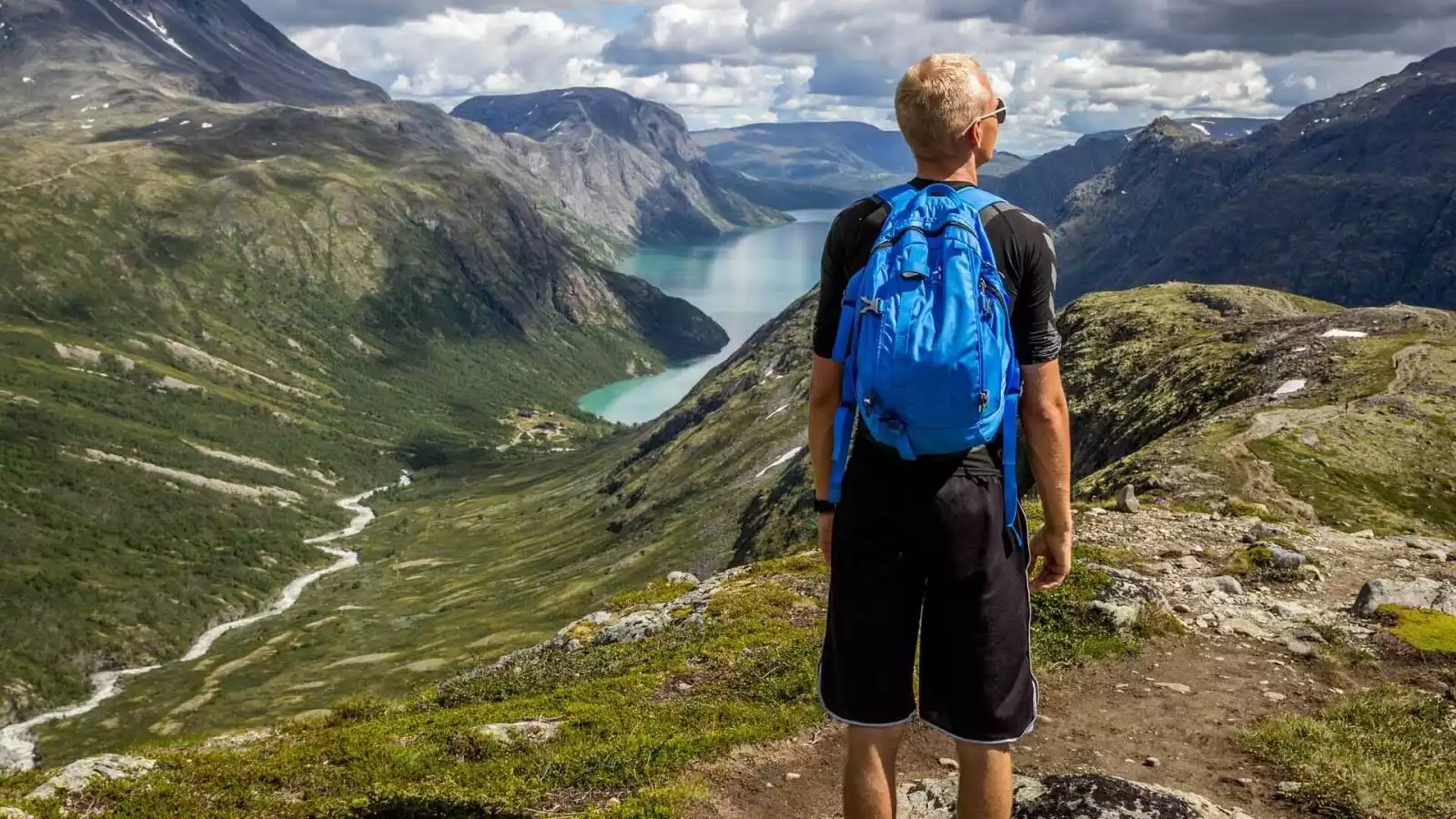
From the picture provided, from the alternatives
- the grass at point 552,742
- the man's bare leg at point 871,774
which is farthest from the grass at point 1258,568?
the man's bare leg at point 871,774

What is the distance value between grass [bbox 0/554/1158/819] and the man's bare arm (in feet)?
21.5

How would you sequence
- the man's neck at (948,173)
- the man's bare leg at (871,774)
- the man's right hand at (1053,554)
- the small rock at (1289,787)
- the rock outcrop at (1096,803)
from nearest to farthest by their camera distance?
the man's neck at (948,173), the man's bare leg at (871,774), the man's right hand at (1053,554), the rock outcrop at (1096,803), the small rock at (1289,787)

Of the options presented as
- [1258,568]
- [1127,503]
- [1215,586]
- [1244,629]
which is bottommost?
[1127,503]

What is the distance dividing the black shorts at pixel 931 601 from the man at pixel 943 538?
11mm

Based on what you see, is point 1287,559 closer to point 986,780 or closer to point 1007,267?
point 986,780

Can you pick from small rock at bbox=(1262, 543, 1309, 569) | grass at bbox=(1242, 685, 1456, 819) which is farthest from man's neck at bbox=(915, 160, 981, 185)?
small rock at bbox=(1262, 543, 1309, 569)

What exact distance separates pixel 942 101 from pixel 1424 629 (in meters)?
16.6

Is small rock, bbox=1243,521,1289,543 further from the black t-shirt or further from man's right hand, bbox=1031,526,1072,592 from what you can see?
the black t-shirt

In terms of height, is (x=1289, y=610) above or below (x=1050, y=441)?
below

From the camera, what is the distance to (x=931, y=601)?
813 cm

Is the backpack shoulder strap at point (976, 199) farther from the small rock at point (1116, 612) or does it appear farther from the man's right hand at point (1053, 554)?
the small rock at point (1116, 612)

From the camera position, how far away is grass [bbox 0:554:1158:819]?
13.2 m

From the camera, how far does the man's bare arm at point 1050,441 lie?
8.05m

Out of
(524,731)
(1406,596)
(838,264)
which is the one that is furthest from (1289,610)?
(838,264)
